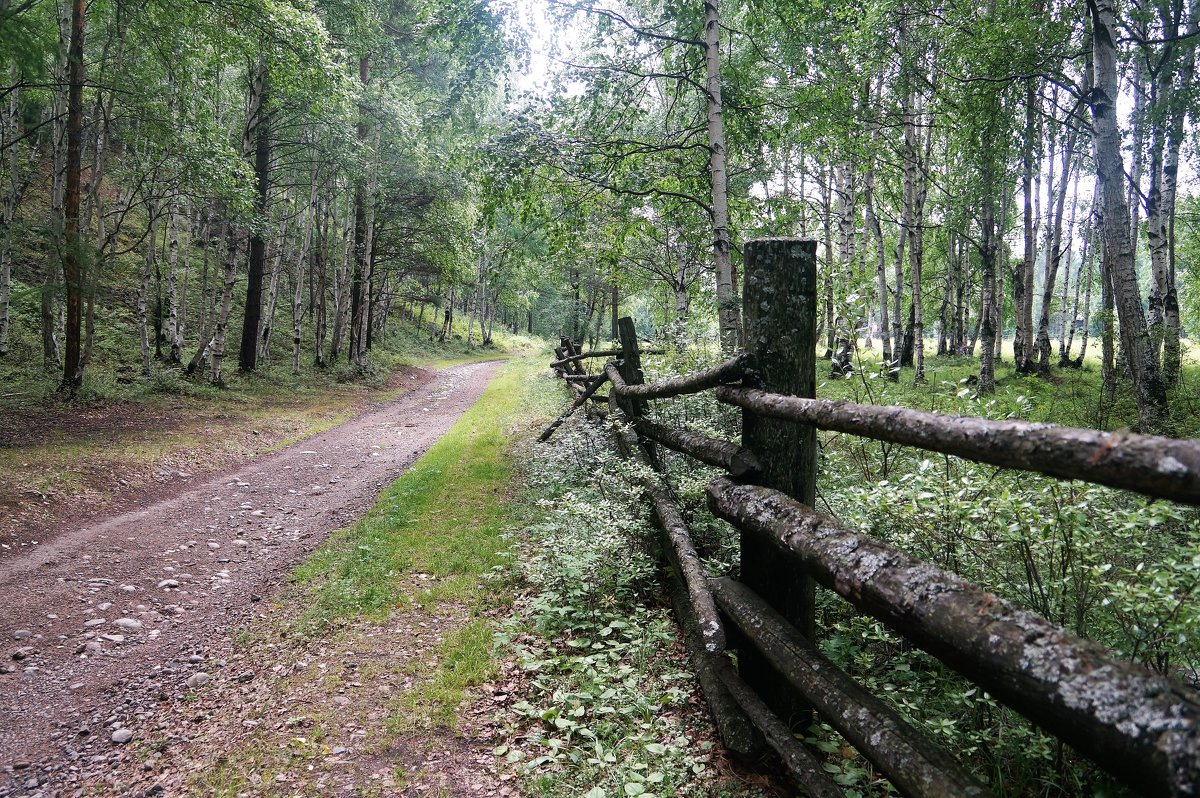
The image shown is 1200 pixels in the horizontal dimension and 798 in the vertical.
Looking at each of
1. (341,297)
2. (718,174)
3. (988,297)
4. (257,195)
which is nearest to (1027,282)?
(988,297)

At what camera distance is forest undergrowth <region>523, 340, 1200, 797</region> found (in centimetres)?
228

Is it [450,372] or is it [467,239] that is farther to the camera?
[450,372]

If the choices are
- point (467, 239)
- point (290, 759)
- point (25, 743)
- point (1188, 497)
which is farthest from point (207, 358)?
point (1188, 497)

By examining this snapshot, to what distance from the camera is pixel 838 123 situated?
27.3ft

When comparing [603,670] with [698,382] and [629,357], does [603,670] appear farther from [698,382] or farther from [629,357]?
[629,357]

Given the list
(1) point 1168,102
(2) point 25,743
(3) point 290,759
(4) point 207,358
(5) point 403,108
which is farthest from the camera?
(4) point 207,358

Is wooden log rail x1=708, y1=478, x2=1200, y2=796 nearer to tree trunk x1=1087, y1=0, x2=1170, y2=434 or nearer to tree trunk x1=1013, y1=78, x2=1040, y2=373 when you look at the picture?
tree trunk x1=1087, y1=0, x2=1170, y2=434

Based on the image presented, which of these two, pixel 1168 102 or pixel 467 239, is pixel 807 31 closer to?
pixel 1168 102

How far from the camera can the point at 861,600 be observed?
1960 millimetres

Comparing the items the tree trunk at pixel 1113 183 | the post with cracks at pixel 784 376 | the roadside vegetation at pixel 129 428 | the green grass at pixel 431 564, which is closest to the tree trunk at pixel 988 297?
the tree trunk at pixel 1113 183

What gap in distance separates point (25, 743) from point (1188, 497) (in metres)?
5.73

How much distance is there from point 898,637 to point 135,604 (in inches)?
257

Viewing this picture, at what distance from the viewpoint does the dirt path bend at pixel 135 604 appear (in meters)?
3.59

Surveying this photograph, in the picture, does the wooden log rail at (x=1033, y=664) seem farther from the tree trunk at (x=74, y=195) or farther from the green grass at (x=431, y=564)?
the tree trunk at (x=74, y=195)
